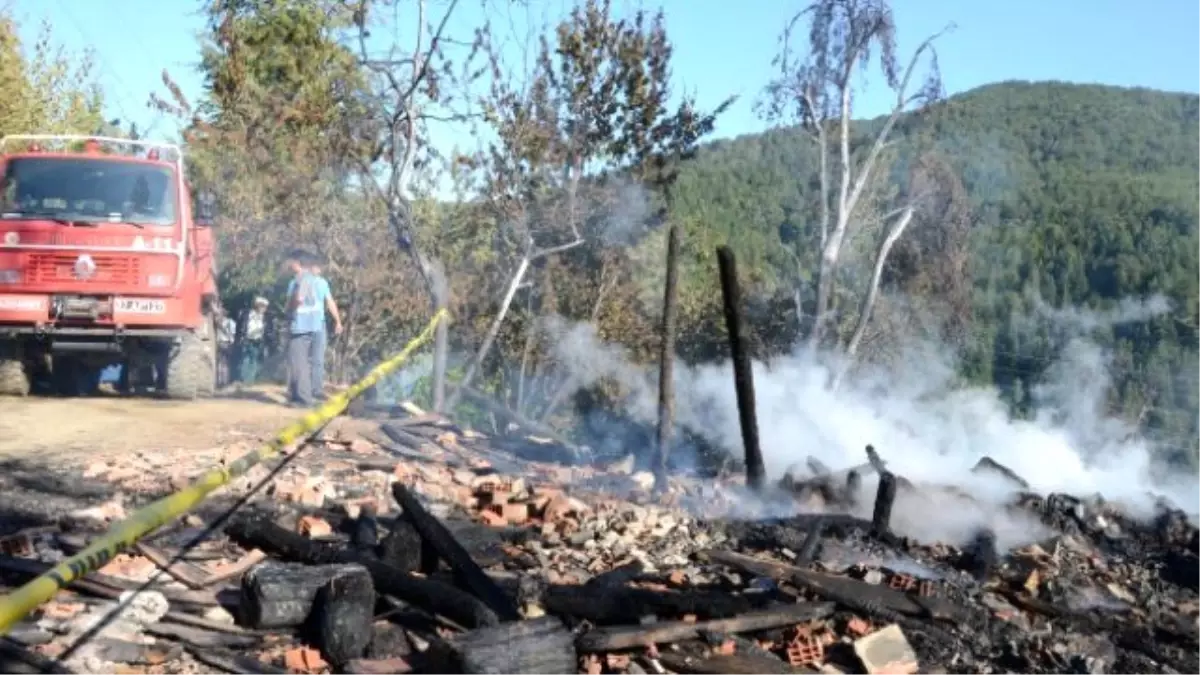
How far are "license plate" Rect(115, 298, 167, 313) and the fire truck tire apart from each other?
71cm

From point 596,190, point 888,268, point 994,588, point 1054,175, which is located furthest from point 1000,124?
point 994,588

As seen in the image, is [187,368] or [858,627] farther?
[187,368]

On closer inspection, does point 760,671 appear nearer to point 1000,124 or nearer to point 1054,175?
point 1054,175

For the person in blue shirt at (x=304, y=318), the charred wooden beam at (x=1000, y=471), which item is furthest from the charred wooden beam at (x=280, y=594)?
the charred wooden beam at (x=1000, y=471)

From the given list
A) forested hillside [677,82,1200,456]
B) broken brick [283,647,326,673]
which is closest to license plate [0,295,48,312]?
broken brick [283,647,326,673]

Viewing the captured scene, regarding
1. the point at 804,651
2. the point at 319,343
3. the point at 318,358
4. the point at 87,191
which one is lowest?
the point at 804,651

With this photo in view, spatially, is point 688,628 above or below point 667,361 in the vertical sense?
below

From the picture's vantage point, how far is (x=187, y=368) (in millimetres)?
12352

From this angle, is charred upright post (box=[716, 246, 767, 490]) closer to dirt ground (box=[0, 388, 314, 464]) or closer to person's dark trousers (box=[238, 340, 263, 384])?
dirt ground (box=[0, 388, 314, 464])

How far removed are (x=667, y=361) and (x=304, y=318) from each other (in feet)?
17.7

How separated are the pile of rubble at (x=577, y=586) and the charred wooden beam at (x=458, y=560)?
2cm

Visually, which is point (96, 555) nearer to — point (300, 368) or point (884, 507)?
point (884, 507)

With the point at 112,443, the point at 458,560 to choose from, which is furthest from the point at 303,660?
the point at 112,443

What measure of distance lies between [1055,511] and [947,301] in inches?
856
